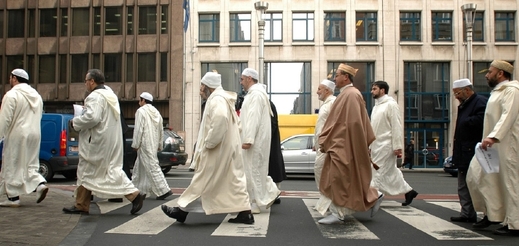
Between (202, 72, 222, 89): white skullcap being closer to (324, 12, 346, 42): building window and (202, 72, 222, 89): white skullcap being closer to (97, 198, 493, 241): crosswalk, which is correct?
(97, 198, 493, 241): crosswalk

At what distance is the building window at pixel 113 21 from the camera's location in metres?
38.3

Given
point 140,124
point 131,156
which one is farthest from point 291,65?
point 140,124

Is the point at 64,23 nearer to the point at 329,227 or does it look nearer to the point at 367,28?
the point at 367,28

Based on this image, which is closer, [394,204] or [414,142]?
[394,204]

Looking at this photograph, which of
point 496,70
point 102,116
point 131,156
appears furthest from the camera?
point 131,156

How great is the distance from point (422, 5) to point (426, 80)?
4.70 metres

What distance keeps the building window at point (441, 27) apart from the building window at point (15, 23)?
2723 centimetres

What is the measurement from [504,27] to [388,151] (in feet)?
102

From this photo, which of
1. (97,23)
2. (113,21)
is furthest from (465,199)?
(97,23)

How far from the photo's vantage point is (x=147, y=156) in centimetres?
1062

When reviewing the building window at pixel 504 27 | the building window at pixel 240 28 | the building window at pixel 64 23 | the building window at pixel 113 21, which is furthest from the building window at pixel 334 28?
the building window at pixel 64 23

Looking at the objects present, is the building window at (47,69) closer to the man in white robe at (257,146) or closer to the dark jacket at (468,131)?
the man in white robe at (257,146)

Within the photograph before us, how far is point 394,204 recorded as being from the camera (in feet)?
32.8

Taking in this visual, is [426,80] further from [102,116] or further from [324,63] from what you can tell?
[102,116]
